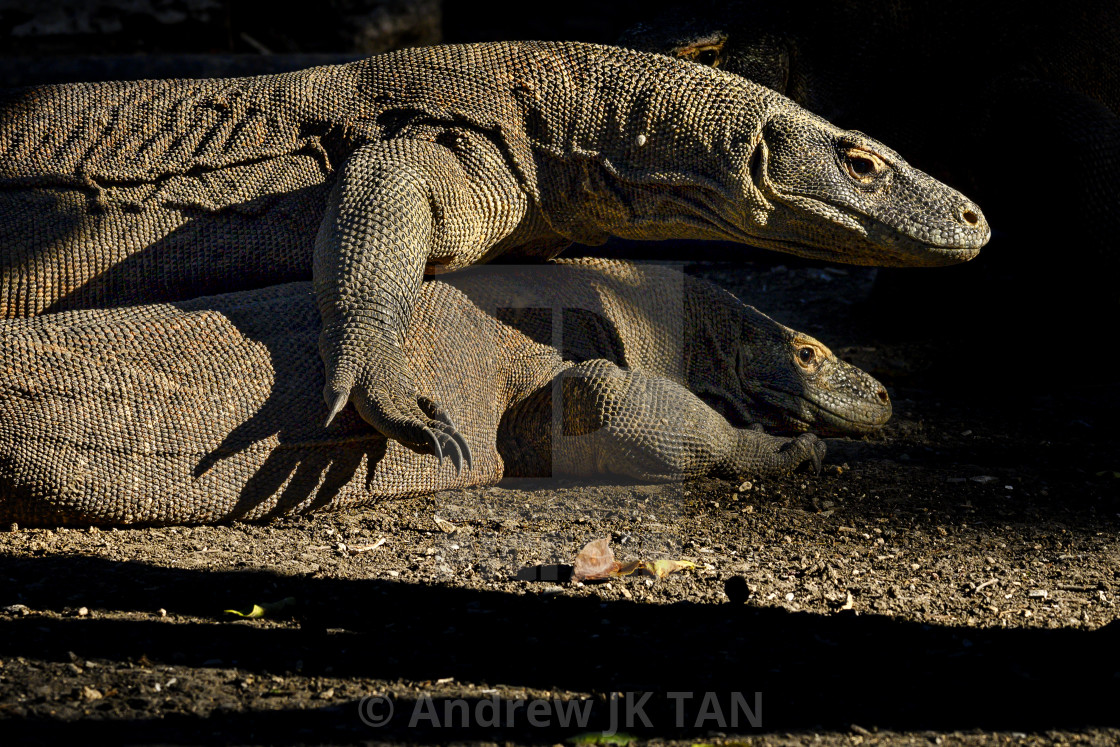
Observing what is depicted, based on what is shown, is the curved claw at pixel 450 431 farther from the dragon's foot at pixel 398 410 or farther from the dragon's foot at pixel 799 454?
the dragon's foot at pixel 799 454

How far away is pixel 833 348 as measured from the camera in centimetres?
657

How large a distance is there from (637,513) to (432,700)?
159 cm

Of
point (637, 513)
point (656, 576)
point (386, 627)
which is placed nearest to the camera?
point (386, 627)

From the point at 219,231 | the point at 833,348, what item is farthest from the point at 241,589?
the point at 833,348

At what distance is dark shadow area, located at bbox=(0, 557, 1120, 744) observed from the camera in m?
2.73

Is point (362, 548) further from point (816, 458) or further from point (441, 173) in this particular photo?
point (816, 458)

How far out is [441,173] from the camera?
4262mm

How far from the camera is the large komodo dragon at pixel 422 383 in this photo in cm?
373

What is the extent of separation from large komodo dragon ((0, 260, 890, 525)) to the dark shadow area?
1.21 ft

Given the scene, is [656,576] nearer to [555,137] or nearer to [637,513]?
[637,513]

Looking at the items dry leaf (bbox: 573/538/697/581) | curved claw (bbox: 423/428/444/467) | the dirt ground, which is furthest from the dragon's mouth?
curved claw (bbox: 423/428/444/467)

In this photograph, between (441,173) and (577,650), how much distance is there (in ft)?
6.32

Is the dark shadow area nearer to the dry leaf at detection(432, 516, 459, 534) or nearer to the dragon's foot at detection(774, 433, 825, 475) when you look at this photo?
the dry leaf at detection(432, 516, 459, 534)

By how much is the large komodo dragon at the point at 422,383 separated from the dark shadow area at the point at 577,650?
370mm
